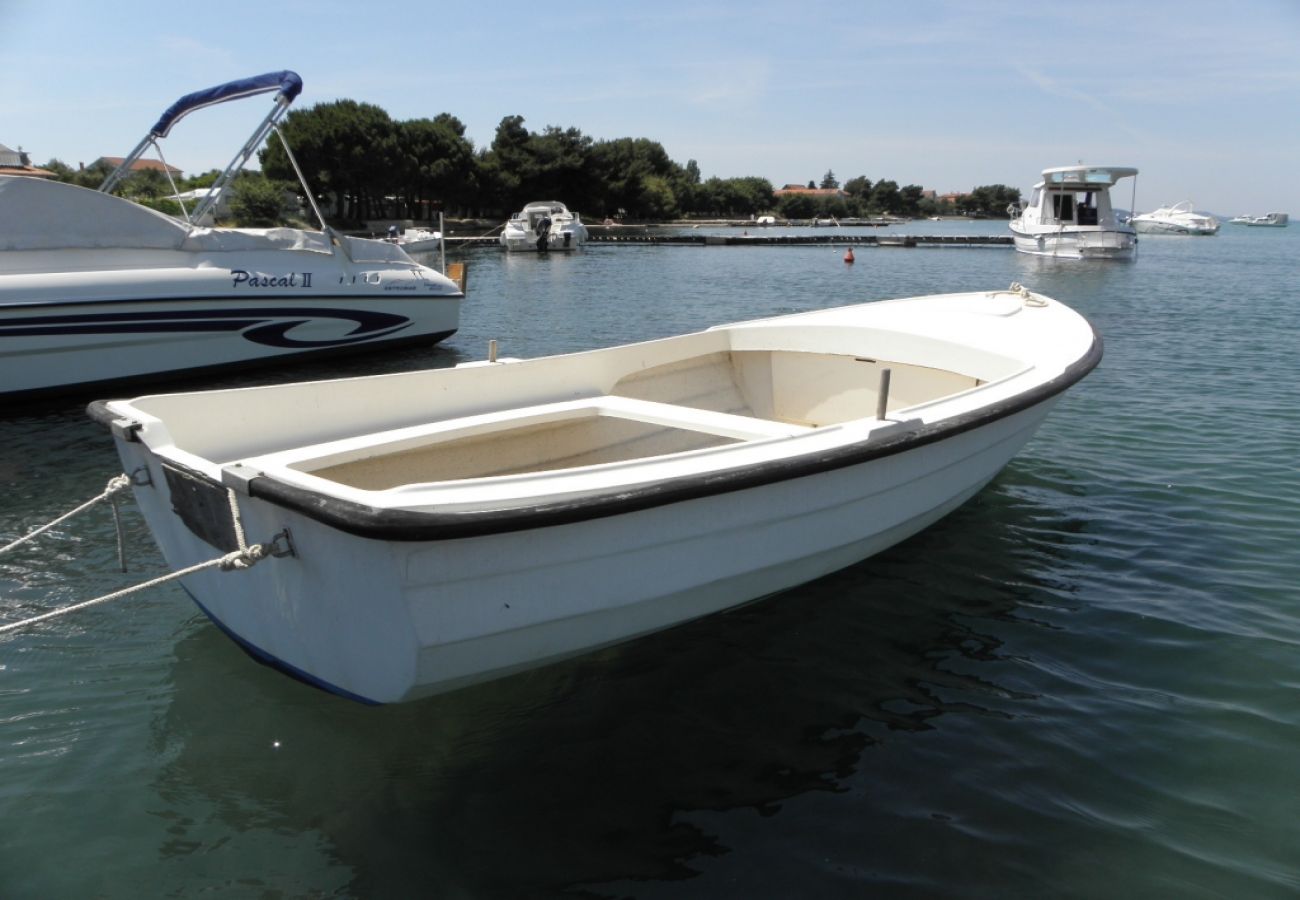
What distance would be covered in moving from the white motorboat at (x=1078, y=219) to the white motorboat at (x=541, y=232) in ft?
75.9

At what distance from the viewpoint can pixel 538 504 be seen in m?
3.10

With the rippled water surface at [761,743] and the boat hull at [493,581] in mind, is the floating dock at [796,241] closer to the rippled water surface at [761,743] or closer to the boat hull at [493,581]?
the rippled water surface at [761,743]

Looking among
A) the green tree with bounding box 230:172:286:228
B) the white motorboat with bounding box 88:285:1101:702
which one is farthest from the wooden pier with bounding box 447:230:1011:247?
the white motorboat with bounding box 88:285:1101:702

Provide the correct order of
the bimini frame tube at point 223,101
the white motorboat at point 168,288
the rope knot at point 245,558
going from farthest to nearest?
1. the bimini frame tube at point 223,101
2. the white motorboat at point 168,288
3. the rope knot at point 245,558

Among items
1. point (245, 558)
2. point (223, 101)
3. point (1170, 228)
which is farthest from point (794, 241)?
point (245, 558)

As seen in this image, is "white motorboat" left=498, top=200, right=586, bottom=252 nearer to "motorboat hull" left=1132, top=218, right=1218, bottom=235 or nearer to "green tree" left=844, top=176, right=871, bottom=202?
"motorboat hull" left=1132, top=218, right=1218, bottom=235

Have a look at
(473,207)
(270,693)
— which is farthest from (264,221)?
(270,693)

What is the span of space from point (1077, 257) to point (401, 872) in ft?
128

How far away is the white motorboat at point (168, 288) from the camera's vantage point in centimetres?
949

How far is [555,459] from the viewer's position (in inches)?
211

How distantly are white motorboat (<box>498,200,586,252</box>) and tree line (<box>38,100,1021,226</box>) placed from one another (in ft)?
20.7

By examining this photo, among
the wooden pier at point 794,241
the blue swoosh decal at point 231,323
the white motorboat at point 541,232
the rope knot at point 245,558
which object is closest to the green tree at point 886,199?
the wooden pier at point 794,241

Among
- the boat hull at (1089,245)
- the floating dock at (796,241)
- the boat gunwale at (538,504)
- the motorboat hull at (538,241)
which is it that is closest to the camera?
the boat gunwale at (538,504)

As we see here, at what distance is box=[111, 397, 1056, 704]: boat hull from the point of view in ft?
10.0
